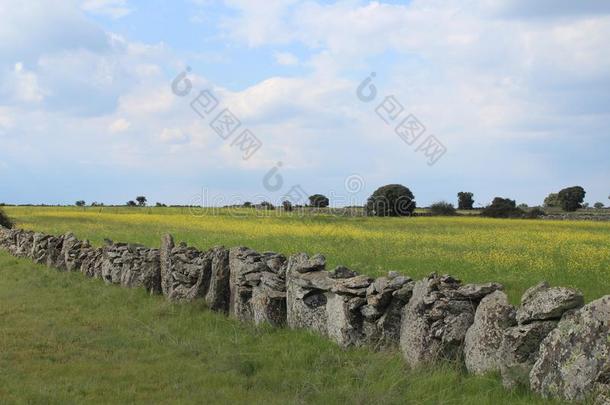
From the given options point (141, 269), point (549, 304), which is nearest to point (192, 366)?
point (549, 304)

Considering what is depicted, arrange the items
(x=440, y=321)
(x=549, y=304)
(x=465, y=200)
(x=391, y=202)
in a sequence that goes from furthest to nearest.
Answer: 1. (x=465, y=200)
2. (x=391, y=202)
3. (x=440, y=321)
4. (x=549, y=304)

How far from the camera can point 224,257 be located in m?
12.9

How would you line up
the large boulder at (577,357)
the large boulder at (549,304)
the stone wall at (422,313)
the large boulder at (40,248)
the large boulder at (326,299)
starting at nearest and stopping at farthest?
the large boulder at (577,357) < the stone wall at (422,313) < the large boulder at (549,304) < the large boulder at (326,299) < the large boulder at (40,248)

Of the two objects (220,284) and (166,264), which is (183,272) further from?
(220,284)

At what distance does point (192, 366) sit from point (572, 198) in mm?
93121

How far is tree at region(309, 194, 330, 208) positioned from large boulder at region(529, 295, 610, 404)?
203ft

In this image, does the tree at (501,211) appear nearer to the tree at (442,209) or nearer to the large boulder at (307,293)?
the tree at (442,209)

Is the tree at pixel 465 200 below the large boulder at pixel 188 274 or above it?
above

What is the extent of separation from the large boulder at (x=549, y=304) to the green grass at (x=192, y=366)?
85 centimetres

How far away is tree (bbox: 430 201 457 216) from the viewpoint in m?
72.2

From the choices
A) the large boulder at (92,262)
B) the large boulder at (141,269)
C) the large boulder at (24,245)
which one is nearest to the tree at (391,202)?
the large boulder at (24,245)

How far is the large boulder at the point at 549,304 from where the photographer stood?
263 inches

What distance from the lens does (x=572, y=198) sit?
92438mm

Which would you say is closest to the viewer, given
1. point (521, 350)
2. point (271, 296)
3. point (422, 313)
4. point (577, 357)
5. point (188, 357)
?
point (577, 357)
